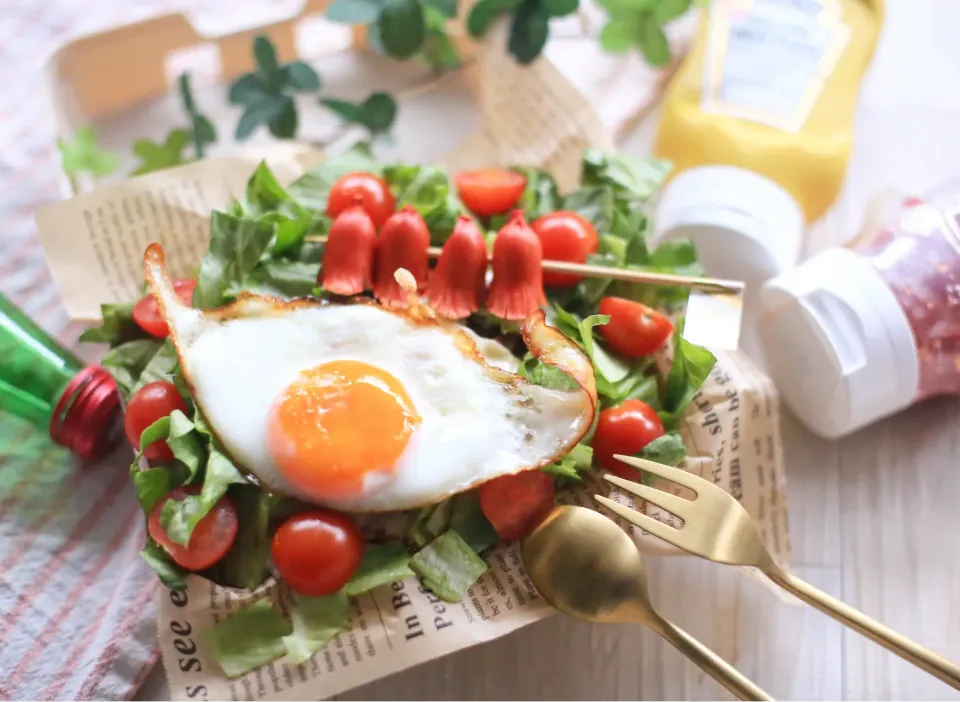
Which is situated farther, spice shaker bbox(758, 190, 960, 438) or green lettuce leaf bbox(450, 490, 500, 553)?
spice shaker bbox(758, 190, 960, 438)

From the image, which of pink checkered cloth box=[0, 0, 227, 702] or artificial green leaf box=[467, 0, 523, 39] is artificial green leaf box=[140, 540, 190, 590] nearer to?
pink checkered cloth box=[0, 0, 227, 702]

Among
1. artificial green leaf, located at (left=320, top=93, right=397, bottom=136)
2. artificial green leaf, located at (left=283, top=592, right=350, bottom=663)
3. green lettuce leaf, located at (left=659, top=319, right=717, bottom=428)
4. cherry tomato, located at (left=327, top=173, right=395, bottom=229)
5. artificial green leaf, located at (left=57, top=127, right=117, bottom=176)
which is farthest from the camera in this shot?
artificial green leaf, located at (left=320, top=93, right=397, bottom=136)

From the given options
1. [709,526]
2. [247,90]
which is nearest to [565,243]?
[709,526]

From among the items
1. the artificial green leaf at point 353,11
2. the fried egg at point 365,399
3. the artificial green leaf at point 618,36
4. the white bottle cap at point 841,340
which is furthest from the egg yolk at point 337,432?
the artificial green leaf at point 618,36

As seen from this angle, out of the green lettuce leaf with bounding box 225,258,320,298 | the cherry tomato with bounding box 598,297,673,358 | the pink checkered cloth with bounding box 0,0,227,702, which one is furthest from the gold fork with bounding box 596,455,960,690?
the pink checkered cloth with bounding box 0,0,227,702

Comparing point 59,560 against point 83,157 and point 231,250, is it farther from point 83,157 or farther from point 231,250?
point 83,157

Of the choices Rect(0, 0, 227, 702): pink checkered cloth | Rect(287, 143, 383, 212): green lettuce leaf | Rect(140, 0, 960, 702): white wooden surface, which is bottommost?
Rect(140, 0, 960, 702): white wooden surface
